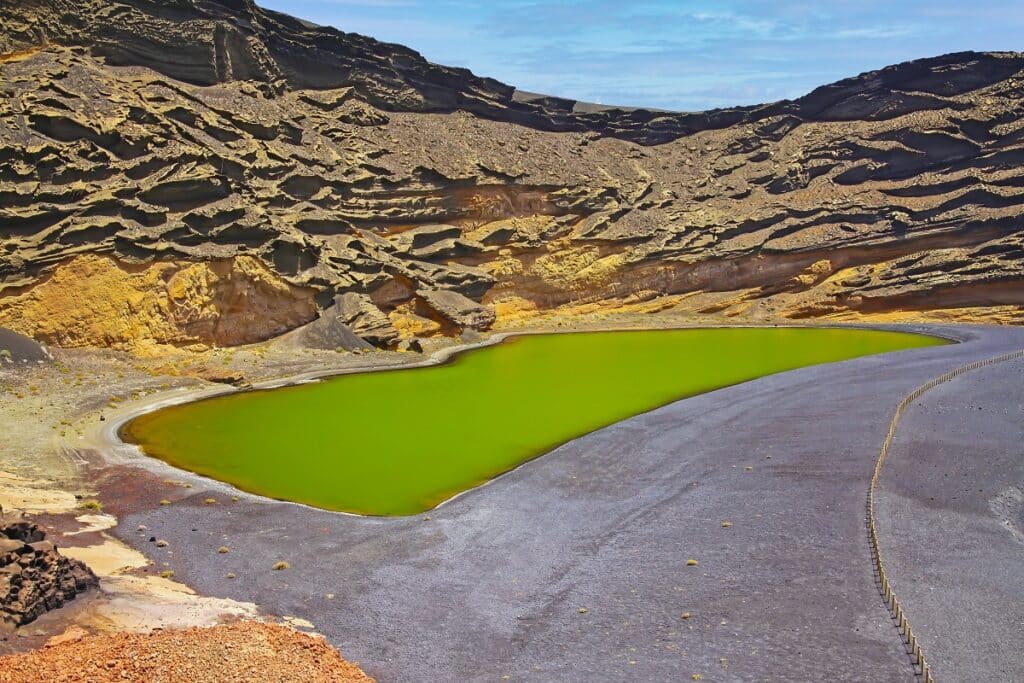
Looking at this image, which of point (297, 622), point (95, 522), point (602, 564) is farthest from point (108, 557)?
point (602, 564)

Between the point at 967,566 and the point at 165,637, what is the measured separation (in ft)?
45.6

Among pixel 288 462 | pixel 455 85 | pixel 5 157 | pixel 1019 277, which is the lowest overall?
pixel 288 462

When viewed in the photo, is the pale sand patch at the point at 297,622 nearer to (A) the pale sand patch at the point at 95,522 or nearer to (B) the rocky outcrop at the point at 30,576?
(B) the rocky outcrop at the point at 30,576

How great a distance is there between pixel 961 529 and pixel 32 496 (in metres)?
20.6

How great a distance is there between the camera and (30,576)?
13.9 metres

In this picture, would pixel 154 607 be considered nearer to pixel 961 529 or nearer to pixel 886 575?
pixel 886 575

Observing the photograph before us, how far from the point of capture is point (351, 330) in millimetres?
44125

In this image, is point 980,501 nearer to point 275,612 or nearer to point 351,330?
point 275,612

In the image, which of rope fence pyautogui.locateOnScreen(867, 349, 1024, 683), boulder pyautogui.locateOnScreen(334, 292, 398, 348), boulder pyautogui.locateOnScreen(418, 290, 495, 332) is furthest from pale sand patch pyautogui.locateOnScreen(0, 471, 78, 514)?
boulder pyautogui.locateOnScreen(418, 290, 495, 332)

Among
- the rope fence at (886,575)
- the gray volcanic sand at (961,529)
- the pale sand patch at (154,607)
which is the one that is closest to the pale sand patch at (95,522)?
the pale sand patch at (154,607)

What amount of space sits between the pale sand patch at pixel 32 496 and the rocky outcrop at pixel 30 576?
538 centimetres

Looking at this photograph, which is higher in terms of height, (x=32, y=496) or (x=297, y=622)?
(x=32, y=496)

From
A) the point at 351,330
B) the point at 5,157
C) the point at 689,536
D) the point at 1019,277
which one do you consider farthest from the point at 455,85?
the point at 689,536

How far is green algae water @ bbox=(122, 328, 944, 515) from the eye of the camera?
24.3 metres
